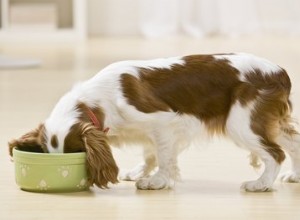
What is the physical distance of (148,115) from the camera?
105 inches

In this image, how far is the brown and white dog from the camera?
264cm

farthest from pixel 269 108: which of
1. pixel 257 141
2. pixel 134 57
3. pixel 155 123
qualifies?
pixel 134 57

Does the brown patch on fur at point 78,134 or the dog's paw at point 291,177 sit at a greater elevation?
the brown patch on fur at point 78,134

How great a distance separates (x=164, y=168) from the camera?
2.75 m

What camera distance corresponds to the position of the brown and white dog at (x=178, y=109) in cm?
264

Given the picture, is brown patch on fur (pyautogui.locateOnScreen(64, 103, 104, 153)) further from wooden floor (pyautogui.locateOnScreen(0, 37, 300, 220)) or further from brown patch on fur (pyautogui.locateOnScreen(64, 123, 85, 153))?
wooden floor (pyautogui.locateOnScreen(0, 37, 300, 220))

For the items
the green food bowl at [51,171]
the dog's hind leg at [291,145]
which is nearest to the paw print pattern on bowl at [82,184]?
the green food bowl at [51,171]

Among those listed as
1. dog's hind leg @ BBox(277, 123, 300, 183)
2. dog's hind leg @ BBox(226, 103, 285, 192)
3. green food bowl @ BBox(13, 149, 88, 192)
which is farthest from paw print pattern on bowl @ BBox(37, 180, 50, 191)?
dog's hind leg @ BBox(277, 123, 300, 183)

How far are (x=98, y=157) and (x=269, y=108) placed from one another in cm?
55

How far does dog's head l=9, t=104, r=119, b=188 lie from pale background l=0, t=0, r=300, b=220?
70mm

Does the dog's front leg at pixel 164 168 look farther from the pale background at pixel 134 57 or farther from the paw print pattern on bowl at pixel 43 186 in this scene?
the paw print pattern on bowl at pixel 43 186

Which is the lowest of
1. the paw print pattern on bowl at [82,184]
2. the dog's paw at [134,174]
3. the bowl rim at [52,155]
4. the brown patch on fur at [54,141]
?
the dog's paw at [134,174]

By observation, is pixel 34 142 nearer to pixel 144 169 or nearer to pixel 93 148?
pixel 93 148

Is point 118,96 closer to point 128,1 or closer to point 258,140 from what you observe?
point 258,140
